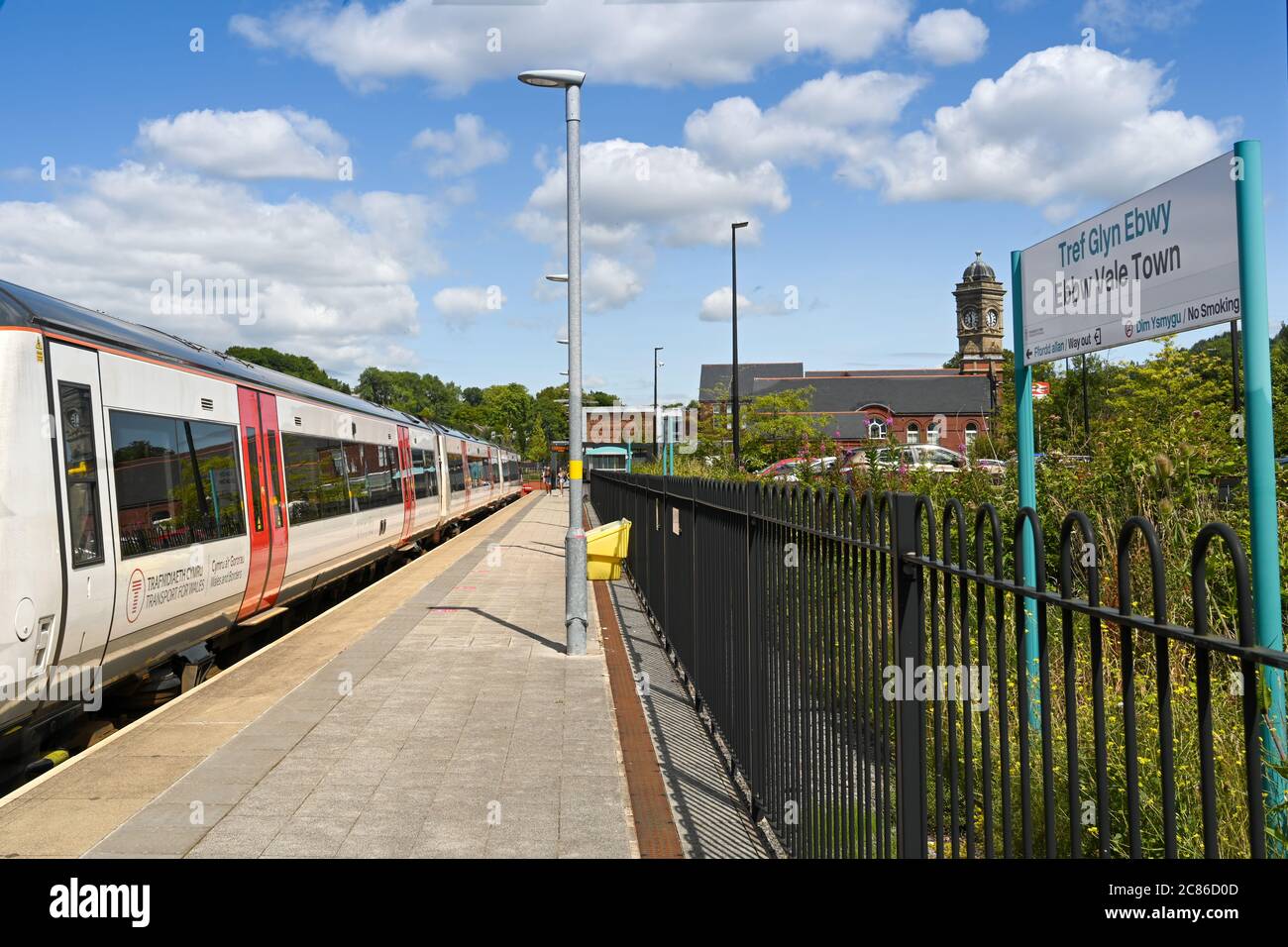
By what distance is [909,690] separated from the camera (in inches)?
133

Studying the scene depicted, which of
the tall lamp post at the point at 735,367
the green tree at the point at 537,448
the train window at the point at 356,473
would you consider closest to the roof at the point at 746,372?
the green tree at the point at 537,448

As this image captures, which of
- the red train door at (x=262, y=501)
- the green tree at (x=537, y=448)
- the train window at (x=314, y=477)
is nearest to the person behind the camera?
the red train door at (x=262, y=501)

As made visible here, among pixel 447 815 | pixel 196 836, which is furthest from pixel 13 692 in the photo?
pixel 447 815

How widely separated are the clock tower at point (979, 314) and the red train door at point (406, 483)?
82905mm

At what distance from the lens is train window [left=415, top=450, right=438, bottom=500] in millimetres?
23406

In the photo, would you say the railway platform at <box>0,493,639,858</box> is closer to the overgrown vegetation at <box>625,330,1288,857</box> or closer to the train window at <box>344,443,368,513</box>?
the overgrown vegetation at <box>625,330,1288,857</box>

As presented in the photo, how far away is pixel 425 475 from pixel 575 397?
44.1 ft

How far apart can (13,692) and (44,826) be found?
730mm

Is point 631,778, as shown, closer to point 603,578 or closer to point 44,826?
point 44,826

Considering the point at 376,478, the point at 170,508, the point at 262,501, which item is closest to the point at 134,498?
the point at 170,508

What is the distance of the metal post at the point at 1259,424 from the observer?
3.75 metres

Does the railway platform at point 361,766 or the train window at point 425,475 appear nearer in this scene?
the railway platform at point 361,766

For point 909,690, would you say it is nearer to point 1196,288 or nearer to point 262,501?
point 1196,288

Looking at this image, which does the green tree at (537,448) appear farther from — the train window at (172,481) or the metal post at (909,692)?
the metal post at (909,692)
